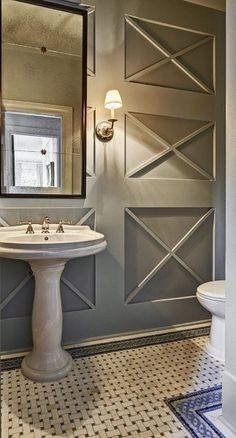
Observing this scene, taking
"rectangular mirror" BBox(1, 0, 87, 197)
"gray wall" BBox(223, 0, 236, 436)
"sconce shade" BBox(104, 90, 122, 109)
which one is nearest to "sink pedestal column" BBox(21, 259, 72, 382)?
"rectangular mirror" BBox(1, 0, 87, 197)

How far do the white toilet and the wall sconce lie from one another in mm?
1374

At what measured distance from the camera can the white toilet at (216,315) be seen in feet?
7.39

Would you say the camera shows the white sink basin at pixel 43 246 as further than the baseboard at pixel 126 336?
No

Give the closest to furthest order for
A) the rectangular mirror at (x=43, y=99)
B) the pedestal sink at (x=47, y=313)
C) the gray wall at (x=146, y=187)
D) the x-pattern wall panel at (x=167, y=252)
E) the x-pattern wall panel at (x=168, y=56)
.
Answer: the pedestal sink at (x=47, y=313) → the rectangular mirror at (x=43, y=99) → the gray wall at (x=146, y=187) → the x-pattern wall panel at (x=168, y=56) → the x-pattern wall panel at (x=167, y=252)

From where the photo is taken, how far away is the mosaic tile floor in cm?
160

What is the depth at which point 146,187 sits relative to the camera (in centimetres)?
264

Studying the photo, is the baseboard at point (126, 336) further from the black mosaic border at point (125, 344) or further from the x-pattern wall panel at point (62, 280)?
the x-pattern wall panel at point (62, 280)

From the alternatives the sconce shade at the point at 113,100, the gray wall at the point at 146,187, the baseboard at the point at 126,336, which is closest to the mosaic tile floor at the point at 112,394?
the baseboard at the point at 126,336

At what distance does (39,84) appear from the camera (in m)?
2.28

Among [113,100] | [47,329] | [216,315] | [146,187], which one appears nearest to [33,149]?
[113,100]

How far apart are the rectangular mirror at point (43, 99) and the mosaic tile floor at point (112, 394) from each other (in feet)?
4.09

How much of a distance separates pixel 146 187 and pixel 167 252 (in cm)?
60

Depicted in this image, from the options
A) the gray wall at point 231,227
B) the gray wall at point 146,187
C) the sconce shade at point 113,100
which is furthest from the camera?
the gray wall at point 146,187

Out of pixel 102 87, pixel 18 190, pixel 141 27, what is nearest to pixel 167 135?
pixel 102 87
